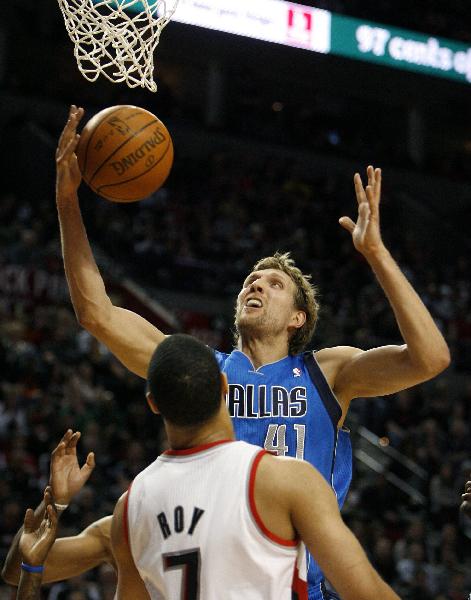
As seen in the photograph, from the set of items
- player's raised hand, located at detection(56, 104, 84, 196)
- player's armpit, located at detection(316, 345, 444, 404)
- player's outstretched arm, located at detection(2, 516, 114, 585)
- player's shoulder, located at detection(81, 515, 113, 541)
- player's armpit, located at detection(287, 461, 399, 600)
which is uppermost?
player's raised hand, located at detection(56, 104, 84, 196)

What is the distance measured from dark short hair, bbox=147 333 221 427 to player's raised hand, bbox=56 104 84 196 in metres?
1.13

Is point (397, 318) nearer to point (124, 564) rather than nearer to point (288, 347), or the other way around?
point (288, 347)

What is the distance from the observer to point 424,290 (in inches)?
612

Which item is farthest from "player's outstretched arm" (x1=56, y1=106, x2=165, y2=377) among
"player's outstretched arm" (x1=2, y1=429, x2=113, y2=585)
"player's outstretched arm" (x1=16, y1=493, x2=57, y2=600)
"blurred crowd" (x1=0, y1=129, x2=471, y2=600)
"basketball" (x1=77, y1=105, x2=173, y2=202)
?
"blurred crowd" (x1=0, y1=129, x2=471, y2=600)

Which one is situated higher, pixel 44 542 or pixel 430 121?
pixel 430 121

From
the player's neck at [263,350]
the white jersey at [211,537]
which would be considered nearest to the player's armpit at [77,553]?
the white jersey at [211,537]

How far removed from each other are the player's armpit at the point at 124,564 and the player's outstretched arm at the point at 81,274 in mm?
1066

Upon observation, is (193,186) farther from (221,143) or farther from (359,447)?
(359,447)

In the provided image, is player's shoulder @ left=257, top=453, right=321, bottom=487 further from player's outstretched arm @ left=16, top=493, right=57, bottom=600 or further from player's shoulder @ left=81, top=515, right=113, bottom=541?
player's shoulder @ left=81, top=515, right=113, bottom=541

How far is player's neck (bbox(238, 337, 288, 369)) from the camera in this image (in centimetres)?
387

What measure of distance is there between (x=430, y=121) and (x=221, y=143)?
6.39 meters

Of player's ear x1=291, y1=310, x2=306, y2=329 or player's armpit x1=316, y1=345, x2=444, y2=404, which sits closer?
player's armpit x1=316, y1=345, x2=444, y2=404

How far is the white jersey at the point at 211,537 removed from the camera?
2.34 metres

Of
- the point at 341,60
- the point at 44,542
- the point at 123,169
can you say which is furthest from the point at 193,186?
the point at 44,542
